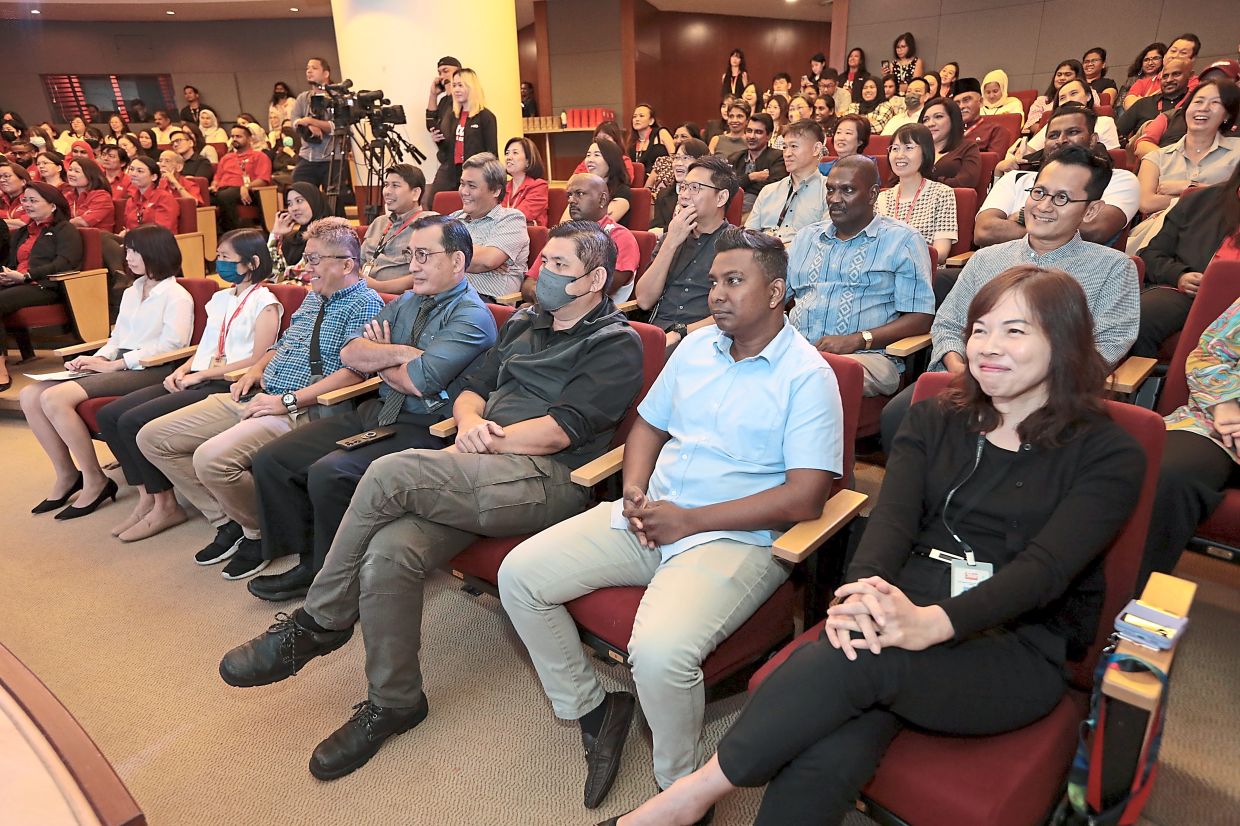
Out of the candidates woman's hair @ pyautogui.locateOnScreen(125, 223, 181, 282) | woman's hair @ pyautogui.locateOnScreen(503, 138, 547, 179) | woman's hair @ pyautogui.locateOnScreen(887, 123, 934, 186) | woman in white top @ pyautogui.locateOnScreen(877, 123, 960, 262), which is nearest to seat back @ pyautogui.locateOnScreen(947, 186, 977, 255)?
woman in white top @ pyautogui.locateOnScreen(877, 123, 960, 262)

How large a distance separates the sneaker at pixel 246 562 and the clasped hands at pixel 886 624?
2.17m

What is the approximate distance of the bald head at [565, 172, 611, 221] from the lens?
325 centimetres

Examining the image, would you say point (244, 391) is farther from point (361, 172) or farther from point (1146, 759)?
point (361, 172)

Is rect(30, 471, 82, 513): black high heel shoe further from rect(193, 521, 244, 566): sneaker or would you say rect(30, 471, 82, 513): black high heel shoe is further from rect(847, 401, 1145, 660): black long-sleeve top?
rect(847, 401, 1145, 660): black long-sleeve top

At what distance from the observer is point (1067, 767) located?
1228 mm

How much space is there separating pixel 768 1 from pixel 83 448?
39.5ft

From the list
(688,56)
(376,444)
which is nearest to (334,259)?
(376,444)

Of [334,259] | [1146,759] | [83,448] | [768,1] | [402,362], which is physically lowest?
[83,448]

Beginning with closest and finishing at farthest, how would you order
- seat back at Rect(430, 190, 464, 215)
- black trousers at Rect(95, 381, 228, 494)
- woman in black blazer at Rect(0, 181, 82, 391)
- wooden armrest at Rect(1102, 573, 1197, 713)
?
wooden armrest at Rect(1102, 573, 1197, 713)
black trousers at Rect(95, 381, 228, 494)
woman in black blazer at Rect(0, 181, 82, 391)
seat back at Rect(430, 190, 464, 215)

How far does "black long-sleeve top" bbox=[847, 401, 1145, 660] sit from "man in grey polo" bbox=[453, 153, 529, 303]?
2.53 m

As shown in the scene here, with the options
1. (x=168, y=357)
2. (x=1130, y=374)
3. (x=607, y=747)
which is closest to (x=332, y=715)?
(x=607, y=747)

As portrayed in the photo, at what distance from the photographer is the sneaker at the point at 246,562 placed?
8.80 ft

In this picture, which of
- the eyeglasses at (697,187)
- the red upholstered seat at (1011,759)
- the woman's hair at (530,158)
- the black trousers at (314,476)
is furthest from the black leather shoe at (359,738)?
the woman's hair at (530,158)

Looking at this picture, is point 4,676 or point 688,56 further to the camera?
point 688,56
